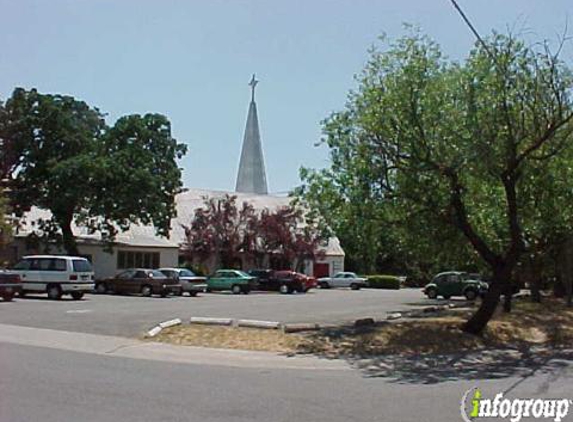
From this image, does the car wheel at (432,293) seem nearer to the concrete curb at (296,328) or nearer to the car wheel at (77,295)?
the car wheel at (77,295)

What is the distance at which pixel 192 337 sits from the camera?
1936 cm

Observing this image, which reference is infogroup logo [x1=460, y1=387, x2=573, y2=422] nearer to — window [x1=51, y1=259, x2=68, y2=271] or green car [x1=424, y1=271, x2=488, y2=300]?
window [x1=51, y1=259, x2=68, y2=271]

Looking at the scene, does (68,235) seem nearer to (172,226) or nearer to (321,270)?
(172,226)

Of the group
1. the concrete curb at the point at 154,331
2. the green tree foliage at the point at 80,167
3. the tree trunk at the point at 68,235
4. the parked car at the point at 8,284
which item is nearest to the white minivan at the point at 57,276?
the parked car at the point at 8,284

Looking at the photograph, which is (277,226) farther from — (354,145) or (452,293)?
(354,145)

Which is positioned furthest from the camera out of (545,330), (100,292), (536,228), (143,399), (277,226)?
(277,226)

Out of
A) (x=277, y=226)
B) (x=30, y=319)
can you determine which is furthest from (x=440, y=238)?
(x=277, y=226)

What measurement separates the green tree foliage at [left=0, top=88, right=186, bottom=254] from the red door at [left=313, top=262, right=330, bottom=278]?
2196cm

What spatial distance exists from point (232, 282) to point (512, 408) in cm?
3713

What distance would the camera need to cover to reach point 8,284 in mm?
32469

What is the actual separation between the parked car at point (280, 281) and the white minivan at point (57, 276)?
54.0ft

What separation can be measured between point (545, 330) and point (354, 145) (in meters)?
8.80

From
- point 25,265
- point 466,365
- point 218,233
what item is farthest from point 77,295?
point 466,365

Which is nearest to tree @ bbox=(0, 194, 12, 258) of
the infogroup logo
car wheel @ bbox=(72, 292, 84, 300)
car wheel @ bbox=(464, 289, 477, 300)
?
car wheel @ bbox=(72, 292, 84, 300)
